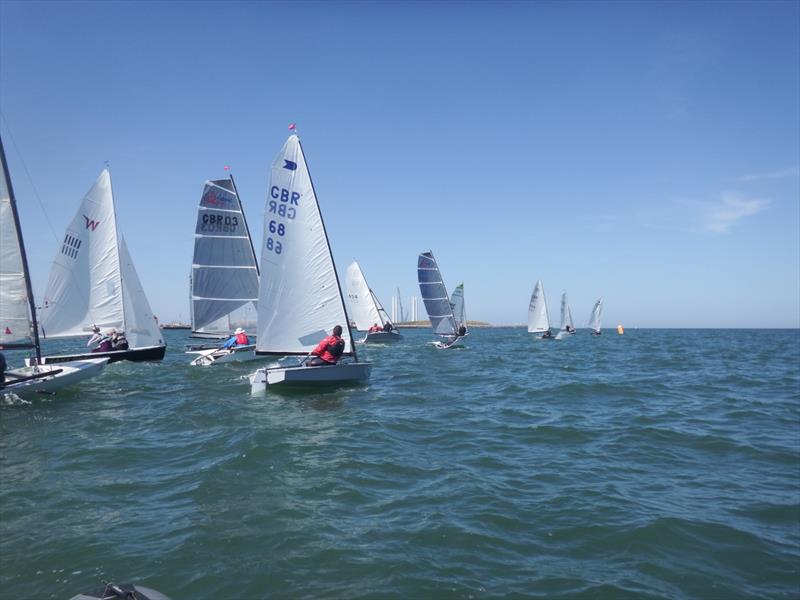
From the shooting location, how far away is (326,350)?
14875 mm

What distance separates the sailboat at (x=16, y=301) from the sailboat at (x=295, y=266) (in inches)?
216

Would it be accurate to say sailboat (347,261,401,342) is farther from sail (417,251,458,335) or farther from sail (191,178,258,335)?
sail (191,178,258,335)

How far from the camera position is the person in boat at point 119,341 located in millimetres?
21266

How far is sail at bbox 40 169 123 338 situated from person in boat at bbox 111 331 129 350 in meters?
0.64

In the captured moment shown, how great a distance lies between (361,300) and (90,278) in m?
24.7

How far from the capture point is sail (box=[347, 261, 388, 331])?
143ft

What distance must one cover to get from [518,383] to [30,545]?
49.3 ft

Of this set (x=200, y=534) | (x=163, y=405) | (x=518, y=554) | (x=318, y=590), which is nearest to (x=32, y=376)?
(x=163, y=405)

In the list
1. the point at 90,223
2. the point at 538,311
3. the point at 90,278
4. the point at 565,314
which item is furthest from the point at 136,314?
the point at 565,314

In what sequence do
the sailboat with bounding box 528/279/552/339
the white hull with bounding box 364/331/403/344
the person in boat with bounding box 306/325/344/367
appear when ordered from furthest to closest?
the sailboat with bounding box 528/279/552/339 → the white hull with bounding box 364/331/403/344 → the person in boat with bounding box 306/325/344/367

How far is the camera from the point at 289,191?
16.1 m

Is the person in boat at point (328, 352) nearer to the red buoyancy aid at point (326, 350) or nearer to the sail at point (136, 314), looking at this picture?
the red buoyancy aid at point (326, 350)

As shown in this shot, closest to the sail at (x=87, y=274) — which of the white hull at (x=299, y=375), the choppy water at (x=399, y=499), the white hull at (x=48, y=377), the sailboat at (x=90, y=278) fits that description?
the sailboat at (x=90, y=278)

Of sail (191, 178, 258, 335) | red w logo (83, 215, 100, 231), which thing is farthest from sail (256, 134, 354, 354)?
sail (191, 178, 258, 335)
